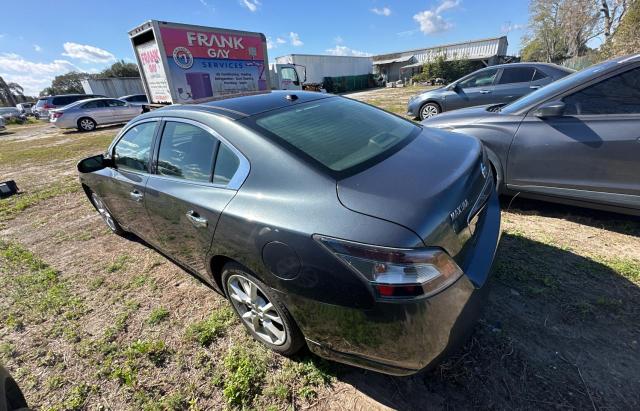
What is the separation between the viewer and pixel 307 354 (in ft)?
6.52

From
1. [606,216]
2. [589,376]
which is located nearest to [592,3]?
[606,216]

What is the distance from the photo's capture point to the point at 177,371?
200 cm

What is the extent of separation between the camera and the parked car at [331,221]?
1284 millimetres

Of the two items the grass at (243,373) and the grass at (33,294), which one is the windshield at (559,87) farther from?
the grass at (33,294)

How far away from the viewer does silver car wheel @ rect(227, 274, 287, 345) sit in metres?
1.86

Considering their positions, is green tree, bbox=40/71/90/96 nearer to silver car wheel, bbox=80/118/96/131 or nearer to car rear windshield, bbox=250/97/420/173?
silver car wheel, bbox=80/118/96/131

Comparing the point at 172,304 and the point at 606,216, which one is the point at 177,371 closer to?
the point at 172,304

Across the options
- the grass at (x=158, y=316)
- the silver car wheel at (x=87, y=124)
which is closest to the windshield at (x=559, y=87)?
the grass at (x=158, y=316)

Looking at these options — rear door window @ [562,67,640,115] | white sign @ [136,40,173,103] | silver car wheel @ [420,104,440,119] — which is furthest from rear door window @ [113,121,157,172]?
silver car wheel @ [420,104,440,119]

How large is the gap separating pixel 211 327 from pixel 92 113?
17506 millimetres

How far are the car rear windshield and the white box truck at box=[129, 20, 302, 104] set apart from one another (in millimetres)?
5801

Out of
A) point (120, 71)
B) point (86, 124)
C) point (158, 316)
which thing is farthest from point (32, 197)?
point (120, 71)

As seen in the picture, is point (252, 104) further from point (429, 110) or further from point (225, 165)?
point (429, 110)

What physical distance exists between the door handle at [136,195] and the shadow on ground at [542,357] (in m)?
2.14
